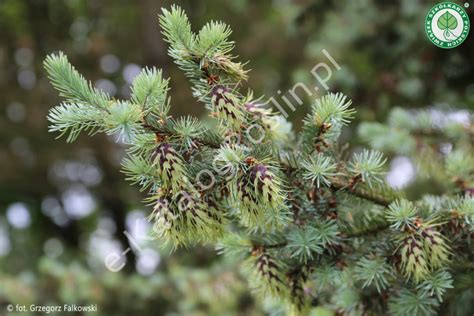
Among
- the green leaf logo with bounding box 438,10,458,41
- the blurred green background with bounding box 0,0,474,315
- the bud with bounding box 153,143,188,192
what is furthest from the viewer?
the blurred green background with bounding box 0,0,474,315

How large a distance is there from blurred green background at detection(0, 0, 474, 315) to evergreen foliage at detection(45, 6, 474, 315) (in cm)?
34

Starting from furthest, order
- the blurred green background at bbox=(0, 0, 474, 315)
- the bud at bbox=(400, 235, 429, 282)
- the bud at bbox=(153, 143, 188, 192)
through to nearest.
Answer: the blurred green background at bbox=(0, 0, 474, 315), the bud at bbox=(400, 235, 429, 282), the bud at bbox=(153, 143, 188, 192)

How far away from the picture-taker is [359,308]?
1229 mm

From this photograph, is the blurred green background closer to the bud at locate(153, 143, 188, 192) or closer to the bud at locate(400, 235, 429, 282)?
the bud at locate(153, 143, 188, 192)

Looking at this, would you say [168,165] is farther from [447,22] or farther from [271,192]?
[447,22]

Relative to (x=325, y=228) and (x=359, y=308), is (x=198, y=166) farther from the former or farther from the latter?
(x=359, y=308)

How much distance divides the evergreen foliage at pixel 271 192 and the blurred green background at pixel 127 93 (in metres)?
0.34

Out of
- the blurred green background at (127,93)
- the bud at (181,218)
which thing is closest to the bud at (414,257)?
the bud at (181,218)

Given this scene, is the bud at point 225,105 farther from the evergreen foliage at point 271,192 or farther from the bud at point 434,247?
the bud at point 434,247

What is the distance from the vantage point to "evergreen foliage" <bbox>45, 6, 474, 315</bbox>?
916 mm

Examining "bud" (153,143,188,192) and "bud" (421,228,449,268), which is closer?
"bud" (153,143,188,192)

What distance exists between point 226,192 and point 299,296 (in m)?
0.32

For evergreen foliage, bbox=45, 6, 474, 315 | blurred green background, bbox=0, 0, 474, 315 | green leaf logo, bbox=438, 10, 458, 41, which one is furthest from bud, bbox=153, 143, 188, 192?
green leaf logo, bbox=438, 10, 458, 41

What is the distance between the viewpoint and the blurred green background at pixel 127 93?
8.38ft
